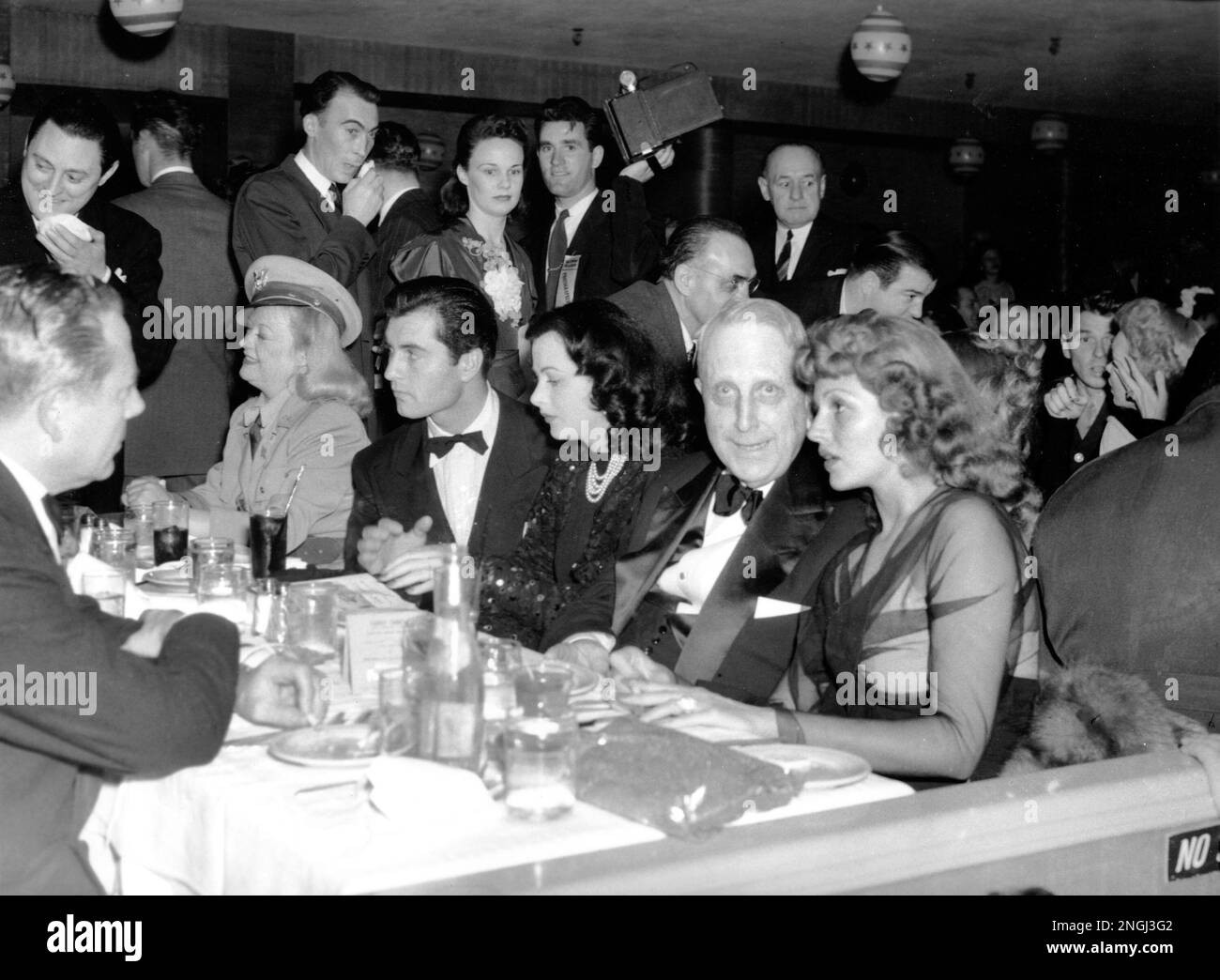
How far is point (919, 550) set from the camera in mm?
2072

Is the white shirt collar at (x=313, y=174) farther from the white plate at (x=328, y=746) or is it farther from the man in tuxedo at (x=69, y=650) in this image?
the white plate at (x=328, y=746)

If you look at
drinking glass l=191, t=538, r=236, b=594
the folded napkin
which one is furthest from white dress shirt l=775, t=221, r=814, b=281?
the folded napkin

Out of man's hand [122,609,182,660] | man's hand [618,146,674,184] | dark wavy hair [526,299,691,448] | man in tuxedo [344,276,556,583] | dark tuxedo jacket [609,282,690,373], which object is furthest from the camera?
man's hand [618,146,674,184]

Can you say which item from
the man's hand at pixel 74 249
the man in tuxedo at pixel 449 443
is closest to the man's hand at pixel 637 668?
the man in tuxedo at pixel 449 443

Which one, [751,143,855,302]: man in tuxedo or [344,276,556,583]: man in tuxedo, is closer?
[344,276,556,583]: man in tuxedo

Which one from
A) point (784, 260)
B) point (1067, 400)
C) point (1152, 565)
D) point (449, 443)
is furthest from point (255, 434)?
point (784, 260)

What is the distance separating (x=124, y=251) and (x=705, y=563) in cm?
253

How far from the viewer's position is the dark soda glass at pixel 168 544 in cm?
316

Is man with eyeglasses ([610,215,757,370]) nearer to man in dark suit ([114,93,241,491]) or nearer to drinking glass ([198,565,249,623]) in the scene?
man in dark suit ([114,93,241,491])

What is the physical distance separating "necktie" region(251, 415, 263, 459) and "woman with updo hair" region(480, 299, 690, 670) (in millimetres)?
897

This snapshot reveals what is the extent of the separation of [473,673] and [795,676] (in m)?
0.85

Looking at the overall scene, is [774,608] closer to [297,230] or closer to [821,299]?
[821,299]

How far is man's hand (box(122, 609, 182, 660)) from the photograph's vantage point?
174cm

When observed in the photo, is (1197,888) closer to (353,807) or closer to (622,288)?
(353,807)
